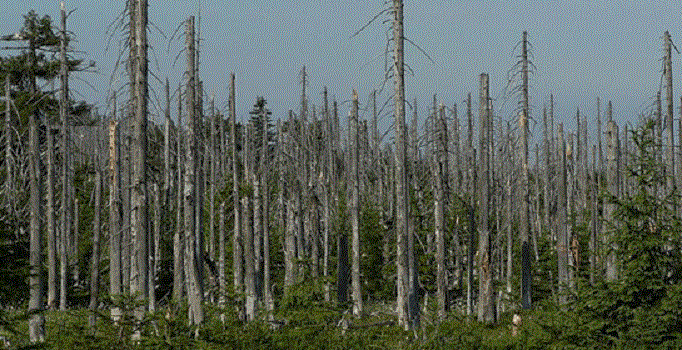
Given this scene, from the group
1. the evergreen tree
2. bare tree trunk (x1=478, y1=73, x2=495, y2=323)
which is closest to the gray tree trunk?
bare tree trunk (x1=478, y1=73, x2=495, y2=323)

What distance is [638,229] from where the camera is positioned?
13469 millimetres

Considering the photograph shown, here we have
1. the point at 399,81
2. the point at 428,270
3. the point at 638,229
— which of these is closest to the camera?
the point at 638,229

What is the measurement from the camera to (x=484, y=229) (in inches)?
852

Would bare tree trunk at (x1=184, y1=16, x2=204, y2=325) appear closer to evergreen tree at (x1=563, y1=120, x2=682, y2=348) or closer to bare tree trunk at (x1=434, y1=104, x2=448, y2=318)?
evergreen tree at (x1=563, y1=120, x2=682, y2=348)

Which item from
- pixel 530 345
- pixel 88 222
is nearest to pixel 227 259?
pixel 88 222

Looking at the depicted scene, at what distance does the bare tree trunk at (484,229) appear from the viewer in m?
21.6

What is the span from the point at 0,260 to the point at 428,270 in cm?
2292

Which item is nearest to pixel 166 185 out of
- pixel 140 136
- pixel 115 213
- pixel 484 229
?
pixel 115 213

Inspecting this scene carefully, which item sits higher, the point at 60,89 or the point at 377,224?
the point at 60,89

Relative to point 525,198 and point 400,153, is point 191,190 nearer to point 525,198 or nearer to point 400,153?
point 400,153

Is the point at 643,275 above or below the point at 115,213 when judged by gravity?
below

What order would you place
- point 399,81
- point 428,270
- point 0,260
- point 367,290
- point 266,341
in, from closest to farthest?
point 0,260 → point 266,341 → point 399,81 → point 428,270 → point 367,290

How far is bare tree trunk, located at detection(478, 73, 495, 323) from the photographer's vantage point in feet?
71.0

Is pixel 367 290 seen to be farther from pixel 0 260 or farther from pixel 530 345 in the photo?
pixel 0 260
